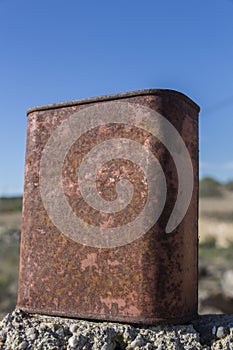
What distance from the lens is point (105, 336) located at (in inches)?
83.7

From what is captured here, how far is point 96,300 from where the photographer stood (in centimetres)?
225

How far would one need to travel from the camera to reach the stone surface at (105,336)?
83.5 inches

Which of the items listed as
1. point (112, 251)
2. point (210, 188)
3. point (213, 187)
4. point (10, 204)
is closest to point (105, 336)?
point (112, 251)

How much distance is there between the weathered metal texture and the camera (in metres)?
2.19

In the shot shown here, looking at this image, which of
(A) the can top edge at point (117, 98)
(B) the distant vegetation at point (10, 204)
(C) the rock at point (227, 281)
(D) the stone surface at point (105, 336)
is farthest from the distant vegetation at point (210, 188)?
(D) the stone surface at point (105, 336)

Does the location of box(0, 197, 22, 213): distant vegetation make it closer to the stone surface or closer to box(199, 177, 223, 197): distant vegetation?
box(199, 177, 223, 197): distant vegetation

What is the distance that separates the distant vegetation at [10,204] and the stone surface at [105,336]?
2968cm

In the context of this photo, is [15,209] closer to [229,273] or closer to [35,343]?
[229,273]

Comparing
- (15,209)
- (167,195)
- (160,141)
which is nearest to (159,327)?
(167,195)

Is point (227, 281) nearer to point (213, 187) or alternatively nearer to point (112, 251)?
point (112, 251)

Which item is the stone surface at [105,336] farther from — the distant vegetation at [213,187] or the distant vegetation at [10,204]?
the distant vegetation at [213,187]

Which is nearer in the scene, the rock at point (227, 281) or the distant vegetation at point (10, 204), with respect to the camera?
the rock at point (227, 281)

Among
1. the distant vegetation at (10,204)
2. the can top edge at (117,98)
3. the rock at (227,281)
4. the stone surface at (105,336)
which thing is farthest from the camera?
the distant vegetation at (10,204)

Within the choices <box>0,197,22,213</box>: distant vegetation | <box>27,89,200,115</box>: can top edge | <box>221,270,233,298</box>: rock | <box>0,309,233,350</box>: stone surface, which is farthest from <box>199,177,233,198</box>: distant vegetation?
<box>0,309,233,350</box>: stone surface
